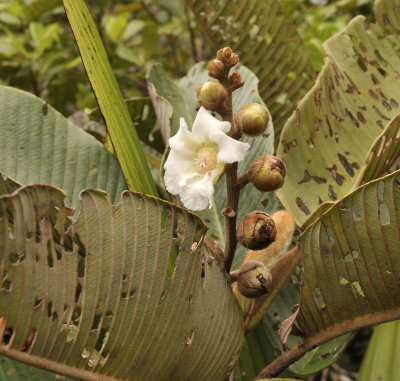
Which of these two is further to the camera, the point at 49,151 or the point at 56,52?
the point at 56,52

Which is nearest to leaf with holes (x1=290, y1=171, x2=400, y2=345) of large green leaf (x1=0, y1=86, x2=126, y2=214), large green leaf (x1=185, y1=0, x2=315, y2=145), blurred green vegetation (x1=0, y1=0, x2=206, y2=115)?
large green leaf (x1=0, y1=86, x2=126, y2=214)

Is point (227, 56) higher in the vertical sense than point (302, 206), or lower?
higher

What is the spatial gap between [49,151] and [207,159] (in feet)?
1.02

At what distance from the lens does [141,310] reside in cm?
62

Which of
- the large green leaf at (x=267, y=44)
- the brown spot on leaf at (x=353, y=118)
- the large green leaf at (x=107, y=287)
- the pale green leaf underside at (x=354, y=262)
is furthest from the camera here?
the large green leaf at (x=267, y=44)

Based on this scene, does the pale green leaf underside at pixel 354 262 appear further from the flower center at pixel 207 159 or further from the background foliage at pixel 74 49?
the background foliage at pixel 74 49

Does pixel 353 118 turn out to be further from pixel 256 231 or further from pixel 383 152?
pixel 256 231

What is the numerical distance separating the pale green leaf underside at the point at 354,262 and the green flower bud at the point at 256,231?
47mm

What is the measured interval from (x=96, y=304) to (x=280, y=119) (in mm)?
740

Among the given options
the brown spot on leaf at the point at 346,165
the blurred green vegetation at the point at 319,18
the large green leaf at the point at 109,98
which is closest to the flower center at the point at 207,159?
the large green leaf at the point at 109,98

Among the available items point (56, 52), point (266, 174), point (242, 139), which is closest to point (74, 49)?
point (56, 52)

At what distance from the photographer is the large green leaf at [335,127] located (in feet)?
3.07

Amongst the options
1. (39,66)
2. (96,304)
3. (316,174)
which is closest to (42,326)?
(96,304)

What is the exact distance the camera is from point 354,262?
70 centimetres
